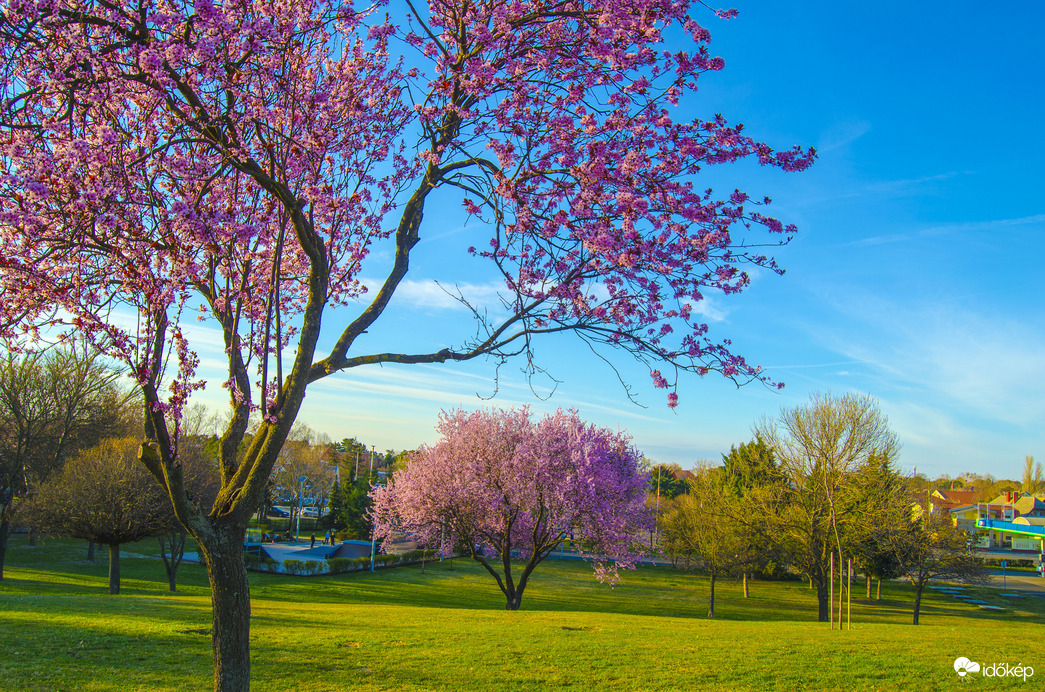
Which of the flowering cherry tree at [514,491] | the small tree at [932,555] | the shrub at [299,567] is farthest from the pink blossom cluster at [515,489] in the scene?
the small tree at [932,555]

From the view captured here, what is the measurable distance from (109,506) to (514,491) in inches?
561

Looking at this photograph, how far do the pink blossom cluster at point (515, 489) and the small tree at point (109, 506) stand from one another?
8934 millimetres

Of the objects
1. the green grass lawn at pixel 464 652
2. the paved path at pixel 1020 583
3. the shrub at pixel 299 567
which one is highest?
the green grass lawn at pixel 464 652

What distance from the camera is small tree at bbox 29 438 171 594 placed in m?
21.5

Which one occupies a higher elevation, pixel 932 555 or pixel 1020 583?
pixel 932 555

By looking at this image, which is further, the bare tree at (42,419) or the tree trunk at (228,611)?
the bare tree at (42,419)

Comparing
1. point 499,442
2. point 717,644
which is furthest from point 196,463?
point 717,644

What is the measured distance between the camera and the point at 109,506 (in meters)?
21.6

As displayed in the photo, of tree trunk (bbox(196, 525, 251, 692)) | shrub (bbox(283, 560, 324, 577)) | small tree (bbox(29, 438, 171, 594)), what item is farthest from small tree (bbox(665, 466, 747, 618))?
tree trunk (bbox(196, 525, 251, 692))

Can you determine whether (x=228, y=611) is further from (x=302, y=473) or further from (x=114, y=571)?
(x=302, y=473)

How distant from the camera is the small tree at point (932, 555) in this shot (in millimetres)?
26281

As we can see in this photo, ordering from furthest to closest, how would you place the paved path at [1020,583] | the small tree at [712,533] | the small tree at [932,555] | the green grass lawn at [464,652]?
the paved path at [1020,583], the small tree at [712,533], the small tree at [932,555], the green grass lawn at [464,652]

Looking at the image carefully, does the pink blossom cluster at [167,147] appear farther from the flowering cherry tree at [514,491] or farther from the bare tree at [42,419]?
the bare tree at [42,419]

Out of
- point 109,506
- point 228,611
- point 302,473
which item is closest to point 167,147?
point 228,611
